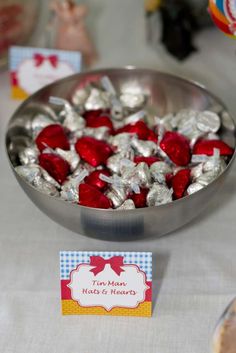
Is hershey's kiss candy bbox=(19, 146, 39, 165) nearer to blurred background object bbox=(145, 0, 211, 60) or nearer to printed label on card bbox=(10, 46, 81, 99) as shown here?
printed label on card bbox=(10, 46, 81, 99)

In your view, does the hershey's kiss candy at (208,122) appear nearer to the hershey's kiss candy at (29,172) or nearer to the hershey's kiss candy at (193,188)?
the hershey's kiss candy at (193,188)

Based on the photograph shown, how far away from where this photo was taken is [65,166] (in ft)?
3.49

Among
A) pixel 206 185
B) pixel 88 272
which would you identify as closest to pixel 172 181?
pixel 206 185

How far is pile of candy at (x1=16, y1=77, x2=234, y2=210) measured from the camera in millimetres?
996

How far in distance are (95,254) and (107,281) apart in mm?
44

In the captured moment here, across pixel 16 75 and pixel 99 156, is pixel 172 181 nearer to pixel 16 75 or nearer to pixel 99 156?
pixel 99 156

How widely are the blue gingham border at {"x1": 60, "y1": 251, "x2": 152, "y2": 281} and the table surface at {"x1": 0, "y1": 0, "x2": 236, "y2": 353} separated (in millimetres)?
77

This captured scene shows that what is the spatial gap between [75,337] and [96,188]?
229 millimetres

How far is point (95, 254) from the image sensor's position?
2.93 ft

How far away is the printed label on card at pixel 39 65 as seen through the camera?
1295 mm

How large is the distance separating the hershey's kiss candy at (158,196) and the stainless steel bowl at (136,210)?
3cm

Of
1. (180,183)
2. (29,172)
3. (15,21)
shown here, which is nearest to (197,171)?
(180,183)

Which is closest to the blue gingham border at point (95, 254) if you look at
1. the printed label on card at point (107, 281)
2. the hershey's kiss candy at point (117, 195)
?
the printed label on card at point (107, 281)

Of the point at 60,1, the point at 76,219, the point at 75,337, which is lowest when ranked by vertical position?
the point at 75,337
